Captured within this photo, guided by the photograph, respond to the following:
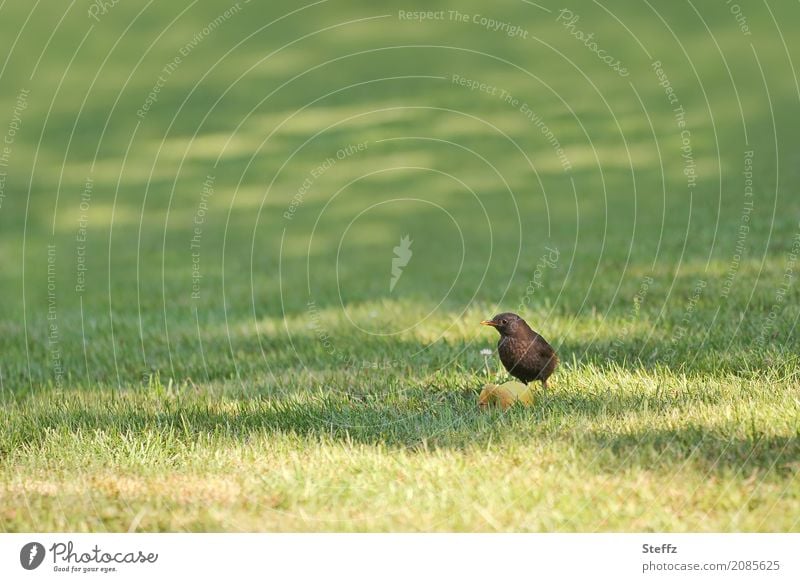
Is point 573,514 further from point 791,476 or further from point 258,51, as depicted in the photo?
point 258,51

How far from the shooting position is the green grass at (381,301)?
5258mm

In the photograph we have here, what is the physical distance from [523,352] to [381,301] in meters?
4.17

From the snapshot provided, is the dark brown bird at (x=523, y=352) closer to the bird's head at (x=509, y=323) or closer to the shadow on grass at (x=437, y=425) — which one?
the bird's head at (x=509, y=323)

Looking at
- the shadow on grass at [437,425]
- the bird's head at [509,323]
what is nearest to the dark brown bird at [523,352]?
the bird's head at [509,323]

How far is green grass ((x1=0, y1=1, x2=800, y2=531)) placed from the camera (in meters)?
5.26

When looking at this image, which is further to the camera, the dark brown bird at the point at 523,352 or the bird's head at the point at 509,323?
the bird's head at the point at 509,323

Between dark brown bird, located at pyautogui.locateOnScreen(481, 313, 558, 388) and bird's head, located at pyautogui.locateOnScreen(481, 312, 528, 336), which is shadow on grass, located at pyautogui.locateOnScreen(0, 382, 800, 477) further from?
bird's head, located at pyautogui.locateOnScreen(481, 312, 528, 336)

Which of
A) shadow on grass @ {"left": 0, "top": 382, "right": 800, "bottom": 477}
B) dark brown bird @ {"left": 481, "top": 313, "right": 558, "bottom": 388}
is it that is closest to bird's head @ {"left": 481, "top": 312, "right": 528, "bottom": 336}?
dark brown bird @ {"left": 481, "top": 313, "right": 558, "bottom": 388}

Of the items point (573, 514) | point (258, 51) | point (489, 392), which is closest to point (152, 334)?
point (489, 392)

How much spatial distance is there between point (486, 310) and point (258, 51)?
13.2m

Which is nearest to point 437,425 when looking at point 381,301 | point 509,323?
point 509,323

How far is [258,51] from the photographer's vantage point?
21312mm

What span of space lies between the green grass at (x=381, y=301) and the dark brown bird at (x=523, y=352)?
0.53 feet

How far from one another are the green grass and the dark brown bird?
16 cm
